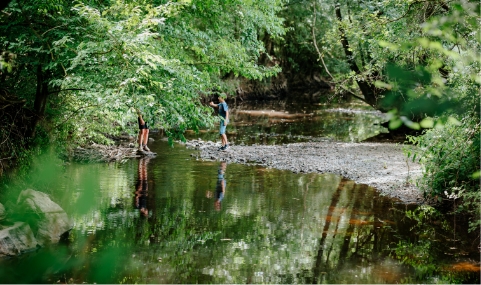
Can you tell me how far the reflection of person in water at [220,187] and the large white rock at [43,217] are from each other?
3.29m

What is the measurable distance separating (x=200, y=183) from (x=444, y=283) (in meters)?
7.47

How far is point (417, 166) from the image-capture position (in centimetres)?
1506

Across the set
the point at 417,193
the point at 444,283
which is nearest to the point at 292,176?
the point at 417,193

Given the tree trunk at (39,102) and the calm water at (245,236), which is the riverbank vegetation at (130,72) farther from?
the calm water at (245,236)

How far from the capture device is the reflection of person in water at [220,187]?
38.1 feet

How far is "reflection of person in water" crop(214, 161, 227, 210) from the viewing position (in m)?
11.6

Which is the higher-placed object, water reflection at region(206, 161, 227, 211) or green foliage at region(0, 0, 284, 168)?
green foliage at region(0, 0, 284, 168)

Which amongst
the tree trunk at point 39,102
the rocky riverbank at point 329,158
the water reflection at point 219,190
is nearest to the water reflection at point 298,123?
the rocky riverbank at point 329,158

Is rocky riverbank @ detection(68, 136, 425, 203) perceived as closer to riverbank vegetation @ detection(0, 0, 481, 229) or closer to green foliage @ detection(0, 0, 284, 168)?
riverbank vegetation @ detection(0, 0, 481, 229)

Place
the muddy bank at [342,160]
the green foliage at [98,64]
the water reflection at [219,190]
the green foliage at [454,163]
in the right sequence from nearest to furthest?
1. the green foliage at [98,64]
2. the green foliage at [454,163]
3. the water reflection at [219,190]
4. the muddy bank at [342,160]

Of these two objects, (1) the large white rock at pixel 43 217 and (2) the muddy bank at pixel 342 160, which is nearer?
(1) the large white rock at pixel 43 217

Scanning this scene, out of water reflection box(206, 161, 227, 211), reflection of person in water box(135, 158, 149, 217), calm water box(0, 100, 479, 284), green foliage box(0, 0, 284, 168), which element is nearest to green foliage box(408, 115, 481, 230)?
calm water box(0, 100, 479, 284)

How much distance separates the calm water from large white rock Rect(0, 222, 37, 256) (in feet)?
0.54

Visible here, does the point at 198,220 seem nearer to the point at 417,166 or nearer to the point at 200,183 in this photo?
the point at 200,183
